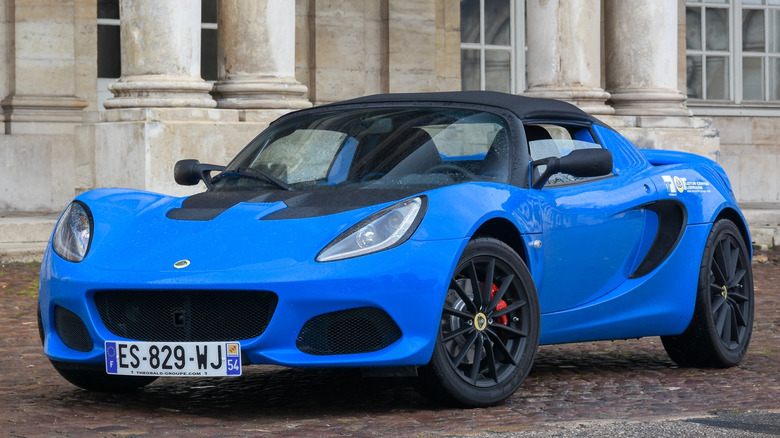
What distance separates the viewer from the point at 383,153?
234 inches

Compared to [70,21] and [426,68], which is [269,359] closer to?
[70,21]

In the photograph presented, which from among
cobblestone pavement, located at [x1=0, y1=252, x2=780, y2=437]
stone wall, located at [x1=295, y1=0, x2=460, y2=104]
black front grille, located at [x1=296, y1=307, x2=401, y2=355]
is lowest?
cobblestone pavement, located at [x1=0, y1=252, x2=780, y2=437]

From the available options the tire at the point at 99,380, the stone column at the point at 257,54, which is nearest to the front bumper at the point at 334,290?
the tire at the point at 99,380

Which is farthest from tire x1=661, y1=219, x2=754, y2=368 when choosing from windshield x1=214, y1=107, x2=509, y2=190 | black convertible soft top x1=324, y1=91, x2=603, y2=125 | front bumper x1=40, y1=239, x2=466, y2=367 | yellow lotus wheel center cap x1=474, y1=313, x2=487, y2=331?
front bumper x1=40, y1=239, x2=466, y2=367

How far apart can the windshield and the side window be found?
26 cm

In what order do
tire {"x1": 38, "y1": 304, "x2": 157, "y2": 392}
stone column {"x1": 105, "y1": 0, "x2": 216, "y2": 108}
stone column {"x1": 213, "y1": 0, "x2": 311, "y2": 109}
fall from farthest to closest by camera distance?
stone column {"x1": 213, "y1": 0, "x2": 311, "y2": 109} < stone column {"x1": 105, "y1": 0, "x2": 216, "y2": 108} < tire {"x1": 38, "y1": 304, "x2": 157, "y2": 392}

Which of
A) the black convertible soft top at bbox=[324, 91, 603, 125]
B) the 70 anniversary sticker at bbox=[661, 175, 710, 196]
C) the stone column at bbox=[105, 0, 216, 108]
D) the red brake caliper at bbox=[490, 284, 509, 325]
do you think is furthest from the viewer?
the stone column at bbox=[105, 0, 216, 108]

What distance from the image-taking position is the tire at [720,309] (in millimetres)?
6711

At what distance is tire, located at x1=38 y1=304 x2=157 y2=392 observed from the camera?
570 centimetres

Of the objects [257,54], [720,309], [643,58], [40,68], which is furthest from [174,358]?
[40,68]

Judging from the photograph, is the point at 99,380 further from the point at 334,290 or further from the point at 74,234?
the point at 334,290

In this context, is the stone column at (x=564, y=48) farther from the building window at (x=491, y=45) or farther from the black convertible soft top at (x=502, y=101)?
the black convertible soft top at (x=502, y=101)

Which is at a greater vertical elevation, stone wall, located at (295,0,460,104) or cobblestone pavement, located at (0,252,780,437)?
stone wall, located at (295,0,460,104)

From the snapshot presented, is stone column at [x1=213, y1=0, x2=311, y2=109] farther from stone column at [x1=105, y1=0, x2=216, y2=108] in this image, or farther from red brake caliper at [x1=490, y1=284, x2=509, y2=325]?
red brake caliper at [x1=490, y1=284, x2=509, y2=325]
